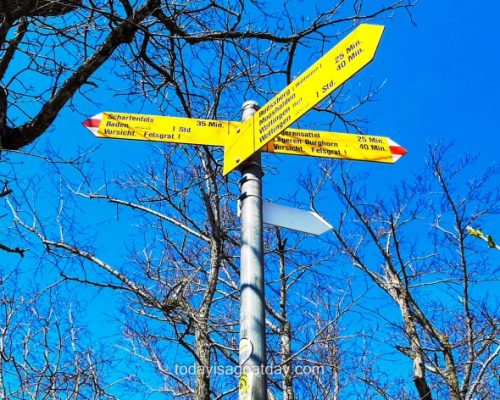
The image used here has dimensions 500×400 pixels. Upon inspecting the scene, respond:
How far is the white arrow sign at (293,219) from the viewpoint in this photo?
2250mm

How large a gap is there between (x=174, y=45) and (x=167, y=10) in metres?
0.32

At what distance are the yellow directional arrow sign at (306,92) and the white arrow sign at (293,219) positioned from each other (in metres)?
0.25

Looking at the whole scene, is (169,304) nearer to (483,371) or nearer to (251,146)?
(251,146)

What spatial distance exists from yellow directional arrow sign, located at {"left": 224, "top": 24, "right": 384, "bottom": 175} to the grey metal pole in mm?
101

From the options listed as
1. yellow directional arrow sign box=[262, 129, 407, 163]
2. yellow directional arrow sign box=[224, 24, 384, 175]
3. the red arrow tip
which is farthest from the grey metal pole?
the red arrow tip

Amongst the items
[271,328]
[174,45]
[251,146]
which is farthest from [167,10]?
[271,328]

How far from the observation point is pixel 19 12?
2.91 meters

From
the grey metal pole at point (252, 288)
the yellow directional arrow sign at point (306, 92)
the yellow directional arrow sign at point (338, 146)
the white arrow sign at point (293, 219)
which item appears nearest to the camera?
the grey metal pole at point (252, 288)

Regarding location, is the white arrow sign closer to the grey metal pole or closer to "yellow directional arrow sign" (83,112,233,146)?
the grey metal pole

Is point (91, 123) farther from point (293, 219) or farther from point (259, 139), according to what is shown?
point (293, 219)

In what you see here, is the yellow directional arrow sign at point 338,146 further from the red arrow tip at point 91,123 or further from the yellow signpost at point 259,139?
the red arrow tip at point 91,123

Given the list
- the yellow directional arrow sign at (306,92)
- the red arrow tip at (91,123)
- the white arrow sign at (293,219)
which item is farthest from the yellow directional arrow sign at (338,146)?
the red arrow tip at (91,123)

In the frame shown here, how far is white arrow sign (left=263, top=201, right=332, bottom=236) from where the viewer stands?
7.38ft

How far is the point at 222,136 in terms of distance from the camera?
8.22 feet
